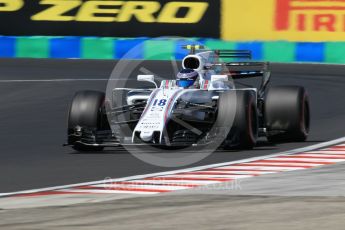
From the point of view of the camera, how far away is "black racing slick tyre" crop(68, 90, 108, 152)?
41.5 feet

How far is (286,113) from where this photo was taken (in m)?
13.2

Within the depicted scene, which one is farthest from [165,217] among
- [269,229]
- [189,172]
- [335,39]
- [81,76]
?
[335,39]

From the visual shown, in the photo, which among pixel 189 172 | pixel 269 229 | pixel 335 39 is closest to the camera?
pixel 269 229

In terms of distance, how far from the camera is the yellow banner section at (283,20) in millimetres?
23844

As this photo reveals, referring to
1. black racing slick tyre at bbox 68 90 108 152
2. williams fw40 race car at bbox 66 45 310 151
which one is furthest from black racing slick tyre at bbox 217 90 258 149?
black racing slick tyre at bbox 68 90 108 152

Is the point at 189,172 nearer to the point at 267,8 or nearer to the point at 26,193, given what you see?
the point at 26,193

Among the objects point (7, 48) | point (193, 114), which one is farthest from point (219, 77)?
point (7, 48)

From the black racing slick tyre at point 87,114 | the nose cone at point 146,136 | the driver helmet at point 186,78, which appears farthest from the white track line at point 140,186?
the driver helmet at point 186,78

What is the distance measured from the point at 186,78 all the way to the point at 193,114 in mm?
645

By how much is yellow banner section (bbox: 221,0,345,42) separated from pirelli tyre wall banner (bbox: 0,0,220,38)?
0.42 metres

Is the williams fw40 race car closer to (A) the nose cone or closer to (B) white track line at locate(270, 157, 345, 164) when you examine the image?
(A) the nose cone

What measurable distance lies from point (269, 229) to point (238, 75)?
6.77 meters

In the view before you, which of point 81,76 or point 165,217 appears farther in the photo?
point 81,76

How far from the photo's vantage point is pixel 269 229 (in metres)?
7.16
